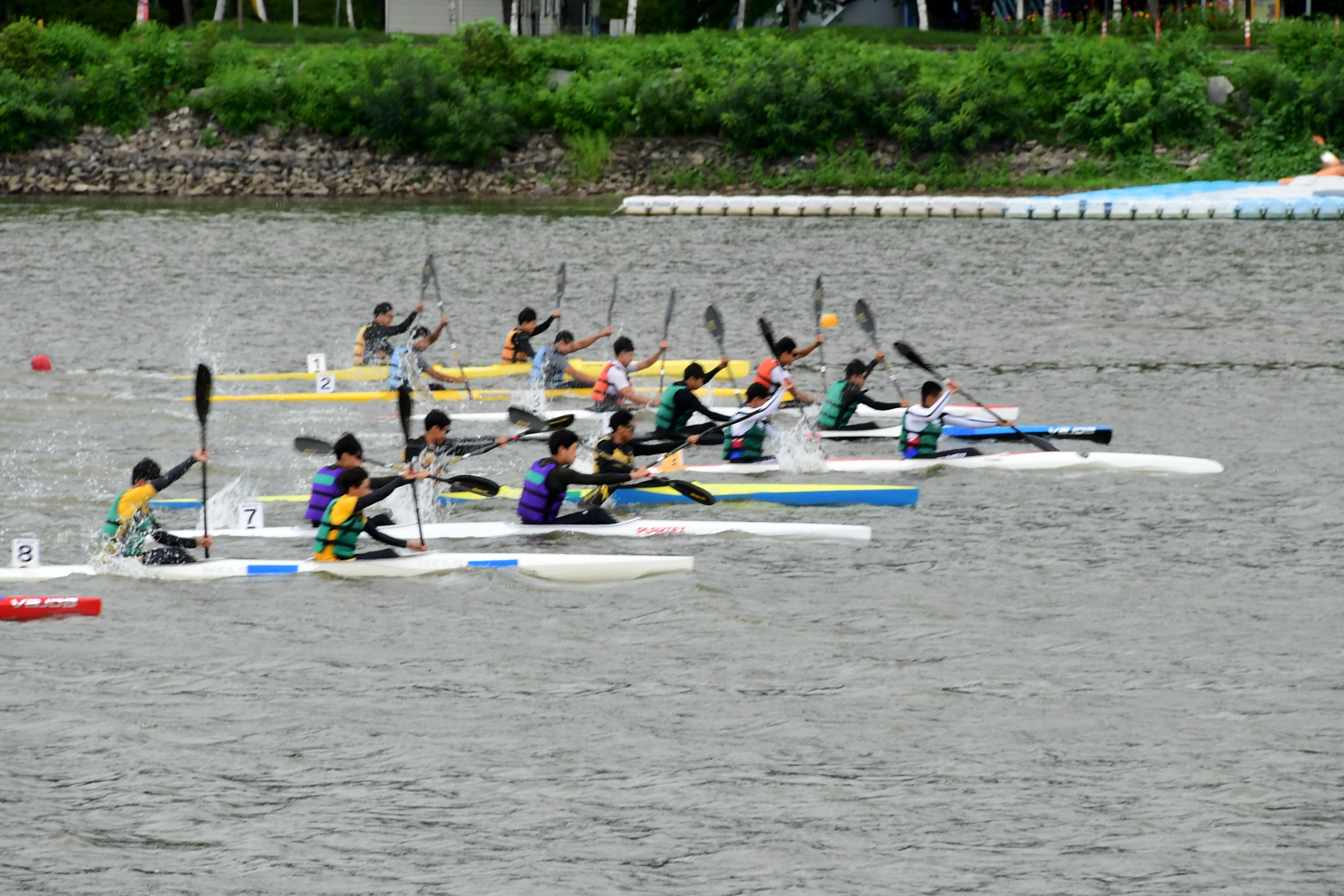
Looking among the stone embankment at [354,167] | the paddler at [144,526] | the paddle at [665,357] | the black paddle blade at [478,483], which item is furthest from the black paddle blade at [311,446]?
the stone embankment at [354,167]

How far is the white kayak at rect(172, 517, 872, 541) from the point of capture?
1510 centimetres

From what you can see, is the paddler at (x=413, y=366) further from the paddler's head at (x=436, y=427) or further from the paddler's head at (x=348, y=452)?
the paddler's head at (x=348, y=452)

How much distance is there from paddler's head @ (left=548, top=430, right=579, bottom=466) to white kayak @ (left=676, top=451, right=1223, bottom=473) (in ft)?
10.5

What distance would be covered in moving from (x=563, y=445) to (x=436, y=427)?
1273 mm

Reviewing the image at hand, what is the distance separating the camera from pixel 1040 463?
60.7ft

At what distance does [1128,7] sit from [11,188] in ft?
131

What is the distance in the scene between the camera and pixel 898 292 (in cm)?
3356

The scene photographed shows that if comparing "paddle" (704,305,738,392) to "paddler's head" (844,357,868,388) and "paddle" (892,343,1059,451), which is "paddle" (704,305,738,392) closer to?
"paddler's head" (844,357,868,388)

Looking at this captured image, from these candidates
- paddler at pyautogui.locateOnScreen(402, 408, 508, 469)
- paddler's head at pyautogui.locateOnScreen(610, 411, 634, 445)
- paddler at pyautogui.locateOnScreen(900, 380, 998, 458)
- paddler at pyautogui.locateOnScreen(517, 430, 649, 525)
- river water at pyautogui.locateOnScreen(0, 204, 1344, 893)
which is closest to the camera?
river water at pyautogui.locateOnScreen(0, 204, 1344, 893)

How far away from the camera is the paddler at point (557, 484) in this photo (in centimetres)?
1508

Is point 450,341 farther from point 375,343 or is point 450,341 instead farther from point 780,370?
point 780,370

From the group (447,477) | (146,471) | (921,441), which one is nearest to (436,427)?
(447,477)

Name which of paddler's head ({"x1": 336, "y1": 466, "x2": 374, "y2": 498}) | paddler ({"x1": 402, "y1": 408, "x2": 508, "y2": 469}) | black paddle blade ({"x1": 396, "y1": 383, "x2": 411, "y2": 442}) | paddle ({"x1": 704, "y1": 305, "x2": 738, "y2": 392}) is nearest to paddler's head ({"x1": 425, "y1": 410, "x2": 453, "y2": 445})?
paddler ({"x1": 402, "y1": 408, "x2": 508, "y2": 469})

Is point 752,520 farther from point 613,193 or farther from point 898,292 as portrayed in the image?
point 613,193
